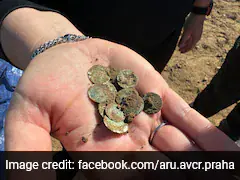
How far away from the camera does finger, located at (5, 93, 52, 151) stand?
4.88 feet

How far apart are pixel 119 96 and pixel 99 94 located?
19cm

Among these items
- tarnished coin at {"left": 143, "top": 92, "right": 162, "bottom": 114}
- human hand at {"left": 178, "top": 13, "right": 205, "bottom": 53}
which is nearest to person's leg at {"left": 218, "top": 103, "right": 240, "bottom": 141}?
human hand at {"left": 178, "top": 13, "right": 205, "bottom": 53}

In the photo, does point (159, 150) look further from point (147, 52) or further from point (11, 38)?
point (11, 38)

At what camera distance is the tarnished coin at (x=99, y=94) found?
1.86m

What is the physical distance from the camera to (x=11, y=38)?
2070 mm

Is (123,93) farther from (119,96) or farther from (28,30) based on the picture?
(28,30)

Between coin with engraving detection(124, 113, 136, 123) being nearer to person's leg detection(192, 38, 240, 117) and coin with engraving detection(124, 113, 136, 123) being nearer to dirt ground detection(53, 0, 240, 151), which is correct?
person's leg detection(192, 38, 240, 117)

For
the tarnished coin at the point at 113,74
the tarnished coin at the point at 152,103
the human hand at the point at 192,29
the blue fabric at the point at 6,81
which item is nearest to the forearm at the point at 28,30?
the blue fabric at the point at 6,81

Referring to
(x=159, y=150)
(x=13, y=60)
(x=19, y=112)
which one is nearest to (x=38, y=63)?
(x=19, y=112)

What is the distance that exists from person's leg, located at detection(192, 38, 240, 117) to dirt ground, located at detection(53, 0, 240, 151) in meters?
0.49

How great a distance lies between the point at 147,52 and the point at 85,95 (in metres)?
1.01

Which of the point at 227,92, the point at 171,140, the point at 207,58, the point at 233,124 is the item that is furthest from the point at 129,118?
the point at 207,58

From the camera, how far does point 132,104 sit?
→ 6.36 ft

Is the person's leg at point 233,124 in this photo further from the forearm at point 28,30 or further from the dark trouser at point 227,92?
the forearm at point 28,30
